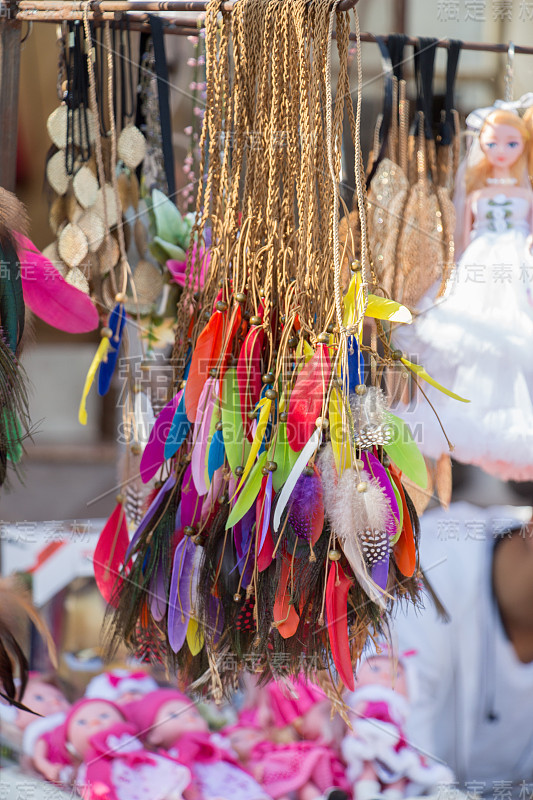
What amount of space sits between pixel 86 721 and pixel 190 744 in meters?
0.17

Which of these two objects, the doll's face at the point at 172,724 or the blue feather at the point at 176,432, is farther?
the doll's face at the point at 172,724

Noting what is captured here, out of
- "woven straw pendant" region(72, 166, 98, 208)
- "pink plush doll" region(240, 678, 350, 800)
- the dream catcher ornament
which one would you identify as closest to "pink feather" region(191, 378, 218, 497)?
the dream catcher ornament

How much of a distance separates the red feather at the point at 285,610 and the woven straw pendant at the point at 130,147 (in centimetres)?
→ 56

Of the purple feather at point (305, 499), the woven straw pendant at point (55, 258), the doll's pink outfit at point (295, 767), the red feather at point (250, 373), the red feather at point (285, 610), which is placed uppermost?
the woven straw pendant at point (55, 258)

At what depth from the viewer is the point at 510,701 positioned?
43.1 inches

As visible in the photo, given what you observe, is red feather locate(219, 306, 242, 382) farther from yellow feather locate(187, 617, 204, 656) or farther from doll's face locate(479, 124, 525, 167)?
doll's face locate(479, 124, 525, 167)

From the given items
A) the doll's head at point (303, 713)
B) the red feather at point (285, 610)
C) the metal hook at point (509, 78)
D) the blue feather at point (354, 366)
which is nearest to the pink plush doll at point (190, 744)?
the doll's head at point (303, 713)

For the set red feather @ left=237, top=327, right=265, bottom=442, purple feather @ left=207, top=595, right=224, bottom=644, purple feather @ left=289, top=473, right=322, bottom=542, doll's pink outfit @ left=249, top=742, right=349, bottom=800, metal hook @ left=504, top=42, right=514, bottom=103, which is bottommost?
doll's pink outfit @ left=249, top=742, right=349, bottom=800

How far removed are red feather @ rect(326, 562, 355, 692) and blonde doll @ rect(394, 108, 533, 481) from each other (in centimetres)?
36

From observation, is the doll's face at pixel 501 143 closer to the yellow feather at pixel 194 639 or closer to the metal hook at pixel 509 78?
the metal hook at pixel 509 78

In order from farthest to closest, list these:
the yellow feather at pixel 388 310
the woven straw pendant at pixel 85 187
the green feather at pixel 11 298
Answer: the woven straw pendant at pixel 85 187, the green feather at pixel 11 298, the yellow feather at pixel 388 310

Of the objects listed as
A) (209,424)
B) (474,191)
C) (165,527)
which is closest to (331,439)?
(209,424)

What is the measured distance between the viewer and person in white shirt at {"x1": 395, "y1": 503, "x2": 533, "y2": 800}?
107 cm

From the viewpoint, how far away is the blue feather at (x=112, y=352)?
0.88m
